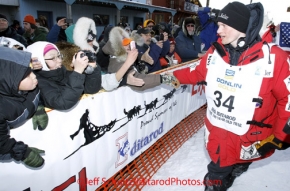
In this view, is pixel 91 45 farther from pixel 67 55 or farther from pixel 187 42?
pixel 187 42

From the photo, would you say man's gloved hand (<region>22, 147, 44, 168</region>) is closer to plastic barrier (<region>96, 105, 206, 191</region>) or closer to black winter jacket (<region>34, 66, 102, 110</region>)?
black winter jacket (<region>34, 66, 102, 110</region>)

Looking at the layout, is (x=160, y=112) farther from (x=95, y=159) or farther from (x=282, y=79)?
(x=282, y=79)

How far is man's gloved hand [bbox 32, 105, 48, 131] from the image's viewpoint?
6.14 ft

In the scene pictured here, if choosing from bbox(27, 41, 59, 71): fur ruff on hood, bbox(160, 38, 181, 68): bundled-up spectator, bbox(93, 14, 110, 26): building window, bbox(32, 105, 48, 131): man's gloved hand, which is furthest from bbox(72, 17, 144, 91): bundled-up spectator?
bbox(93, 14, 110, 26): building window

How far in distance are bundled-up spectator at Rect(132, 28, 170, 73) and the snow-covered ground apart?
179 cm

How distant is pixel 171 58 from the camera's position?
559 cm

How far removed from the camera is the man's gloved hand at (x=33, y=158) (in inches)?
68.5

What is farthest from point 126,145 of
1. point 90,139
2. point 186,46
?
point 186,46

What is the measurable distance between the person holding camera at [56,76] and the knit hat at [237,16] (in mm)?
1557

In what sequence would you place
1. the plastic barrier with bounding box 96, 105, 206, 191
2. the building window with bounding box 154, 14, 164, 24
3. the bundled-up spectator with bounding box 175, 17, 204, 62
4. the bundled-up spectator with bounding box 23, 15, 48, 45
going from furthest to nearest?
the building window with bounding box 154, 14, 164, 24
the bundled-up spectator with bounding box 175, 17, 204, 62
the bundled-up spectator with bounding box 23, 15, 48, 45
the plastic barrier with bounding box 96, 105, 206, 191

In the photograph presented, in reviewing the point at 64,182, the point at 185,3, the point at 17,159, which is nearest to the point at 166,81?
the point at 64,182

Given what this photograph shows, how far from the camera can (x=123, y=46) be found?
2.99 m

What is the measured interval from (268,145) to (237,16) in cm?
149

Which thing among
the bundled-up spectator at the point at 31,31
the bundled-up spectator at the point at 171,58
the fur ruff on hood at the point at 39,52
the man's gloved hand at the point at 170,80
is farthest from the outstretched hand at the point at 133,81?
the bundled-up spectator at the point at 31,31
